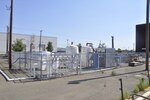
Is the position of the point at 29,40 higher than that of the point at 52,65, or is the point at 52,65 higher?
the point at 29,40

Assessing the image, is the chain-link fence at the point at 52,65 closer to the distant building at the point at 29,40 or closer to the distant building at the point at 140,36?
the distant building at the point at 29,40

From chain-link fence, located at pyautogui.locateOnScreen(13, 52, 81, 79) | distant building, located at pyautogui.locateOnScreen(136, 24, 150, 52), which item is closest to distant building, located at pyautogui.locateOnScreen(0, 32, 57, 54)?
distant building, located at pyautogui.locateOnScreen(136, 24, 150, 52)

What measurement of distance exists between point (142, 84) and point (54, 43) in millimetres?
78883

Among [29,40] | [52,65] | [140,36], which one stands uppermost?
[140,36]

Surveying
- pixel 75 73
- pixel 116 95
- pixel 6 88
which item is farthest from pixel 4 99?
pixel 75 73

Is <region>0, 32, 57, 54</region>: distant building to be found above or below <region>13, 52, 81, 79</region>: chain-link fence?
above

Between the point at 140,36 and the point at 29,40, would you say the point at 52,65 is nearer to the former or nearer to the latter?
the point at 140,36

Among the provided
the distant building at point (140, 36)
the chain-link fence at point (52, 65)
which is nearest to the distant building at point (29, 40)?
the distant building at point (140, 36)

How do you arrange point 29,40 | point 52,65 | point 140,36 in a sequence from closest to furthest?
point 52,65 < point 140,36 < point 29,40

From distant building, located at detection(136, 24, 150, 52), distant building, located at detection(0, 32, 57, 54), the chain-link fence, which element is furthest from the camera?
distant building, located at detection(0, 32, 57, 54)

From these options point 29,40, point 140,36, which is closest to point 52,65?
point 140,36

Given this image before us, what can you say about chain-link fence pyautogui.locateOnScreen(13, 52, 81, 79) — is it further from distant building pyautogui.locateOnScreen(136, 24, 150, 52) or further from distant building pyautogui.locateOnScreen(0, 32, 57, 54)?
distant building pyautogui.locateOnScreen(136, 24, 150, 52)

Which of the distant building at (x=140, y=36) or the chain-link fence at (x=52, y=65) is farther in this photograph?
the distant building at (x=140, y=36)

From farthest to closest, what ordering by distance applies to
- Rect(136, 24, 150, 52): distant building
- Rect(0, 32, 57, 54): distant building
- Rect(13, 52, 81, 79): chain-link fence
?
Rect(0, 32, 57, 54): distant building < Rect(136, 24, 150, 52): distant building < Rect(13, 52, 81, 79): chain-link fence
